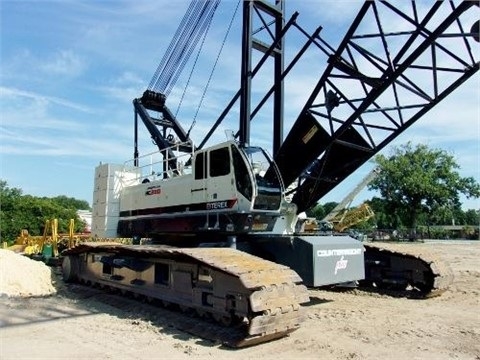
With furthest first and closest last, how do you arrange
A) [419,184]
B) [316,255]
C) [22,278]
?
[419,184] → [22,278] → [316,255]

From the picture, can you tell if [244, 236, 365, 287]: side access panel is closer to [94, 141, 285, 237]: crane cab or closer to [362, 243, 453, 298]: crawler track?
[94, 141, 285, 237]: crane cab

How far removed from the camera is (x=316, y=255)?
26.7 ft

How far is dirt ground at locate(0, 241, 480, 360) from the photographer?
596 centimetres

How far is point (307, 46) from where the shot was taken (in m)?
11.1

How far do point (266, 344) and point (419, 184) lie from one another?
45.3 m

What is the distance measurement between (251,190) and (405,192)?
145 feet

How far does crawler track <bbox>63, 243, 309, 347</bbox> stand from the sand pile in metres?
2.01

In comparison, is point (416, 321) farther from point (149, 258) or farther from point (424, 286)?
point (149, 258)

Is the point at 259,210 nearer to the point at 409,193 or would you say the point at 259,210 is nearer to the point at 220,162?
the point at 220,162

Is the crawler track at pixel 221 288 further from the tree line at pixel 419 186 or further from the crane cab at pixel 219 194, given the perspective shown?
the tree line at pixel 419 186

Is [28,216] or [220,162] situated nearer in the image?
[220,162]

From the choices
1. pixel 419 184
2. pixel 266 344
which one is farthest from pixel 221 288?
pixel 419 184

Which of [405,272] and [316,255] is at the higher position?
[316,255]

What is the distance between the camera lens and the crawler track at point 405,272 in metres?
10.4
